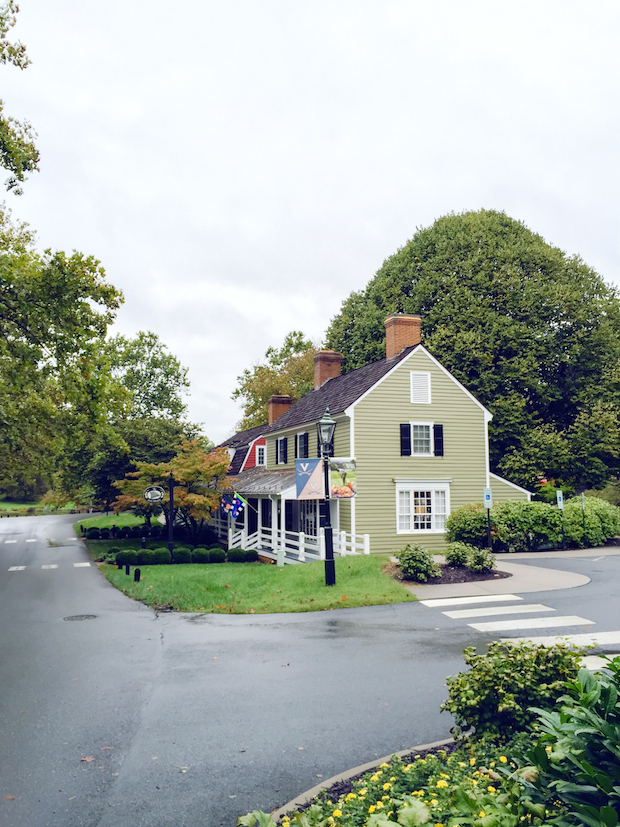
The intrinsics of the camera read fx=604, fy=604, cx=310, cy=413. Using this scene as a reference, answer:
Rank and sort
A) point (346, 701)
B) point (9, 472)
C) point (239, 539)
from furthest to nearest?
point (239, 539), point (9, 472), point (346, 701)

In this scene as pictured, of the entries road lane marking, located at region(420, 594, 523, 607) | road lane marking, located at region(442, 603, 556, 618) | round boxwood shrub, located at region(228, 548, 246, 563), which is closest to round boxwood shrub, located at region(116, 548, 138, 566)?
round boxwood shrub, located at region(228, 548, 246, 563)

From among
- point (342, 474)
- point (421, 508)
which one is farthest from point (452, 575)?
point (421, 508)

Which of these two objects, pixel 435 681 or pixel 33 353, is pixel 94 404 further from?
pixel 435 681

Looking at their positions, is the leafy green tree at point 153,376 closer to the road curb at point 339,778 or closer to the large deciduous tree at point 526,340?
the large deciduous tree at point 526,340

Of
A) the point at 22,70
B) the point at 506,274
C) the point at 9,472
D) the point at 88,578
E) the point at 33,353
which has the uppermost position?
the point at 506,274

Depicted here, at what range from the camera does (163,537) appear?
118 feet

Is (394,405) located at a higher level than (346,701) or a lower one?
higher

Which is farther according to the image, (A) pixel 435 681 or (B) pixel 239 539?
(B) pixel 239 539

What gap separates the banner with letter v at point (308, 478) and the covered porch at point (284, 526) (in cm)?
182

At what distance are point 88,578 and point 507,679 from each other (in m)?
18.6

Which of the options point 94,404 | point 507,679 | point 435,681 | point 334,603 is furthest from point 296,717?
point 94,404

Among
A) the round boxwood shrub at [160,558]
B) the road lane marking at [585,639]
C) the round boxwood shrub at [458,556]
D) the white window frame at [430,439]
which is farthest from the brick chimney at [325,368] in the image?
the road lane marking at [585,639]

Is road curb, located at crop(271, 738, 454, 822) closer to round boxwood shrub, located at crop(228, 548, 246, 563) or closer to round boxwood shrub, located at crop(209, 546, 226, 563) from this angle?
round boxwood shrub, located at crop(228, 548, 246, 563)

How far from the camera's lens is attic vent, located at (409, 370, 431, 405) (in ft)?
82.9
